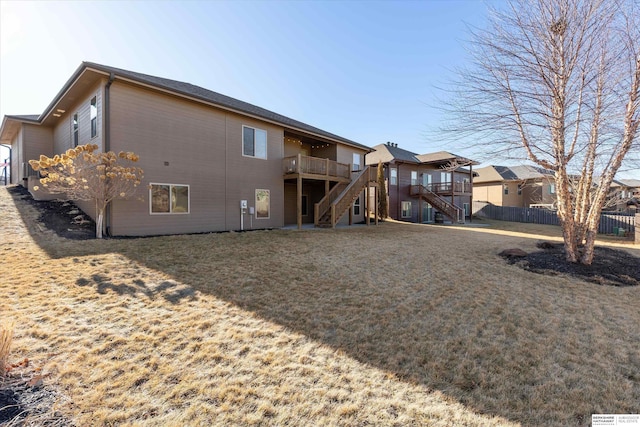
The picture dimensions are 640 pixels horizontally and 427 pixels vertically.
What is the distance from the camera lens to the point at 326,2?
1178 cm

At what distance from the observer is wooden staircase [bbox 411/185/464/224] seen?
22541mm

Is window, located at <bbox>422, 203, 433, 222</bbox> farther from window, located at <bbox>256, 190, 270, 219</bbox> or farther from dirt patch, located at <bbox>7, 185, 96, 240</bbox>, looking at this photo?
dirt patch, located at <bbox>7, 185, 96, 240</bbox>

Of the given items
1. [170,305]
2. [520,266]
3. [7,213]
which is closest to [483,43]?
[520,266]

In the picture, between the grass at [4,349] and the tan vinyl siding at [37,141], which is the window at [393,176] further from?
the grass at [4,349]

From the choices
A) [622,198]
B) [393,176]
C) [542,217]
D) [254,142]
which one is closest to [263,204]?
[254,142]

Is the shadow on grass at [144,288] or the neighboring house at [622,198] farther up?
the neighboring house at [622,198]

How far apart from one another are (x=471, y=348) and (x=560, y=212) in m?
7.45

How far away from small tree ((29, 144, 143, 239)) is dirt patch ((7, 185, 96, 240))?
0.76m

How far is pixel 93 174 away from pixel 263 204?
670 centimetres

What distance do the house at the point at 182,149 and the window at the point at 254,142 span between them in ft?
0.15

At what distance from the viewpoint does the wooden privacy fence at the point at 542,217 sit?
17.4 meters

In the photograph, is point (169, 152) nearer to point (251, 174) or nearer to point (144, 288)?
point (251, 174)

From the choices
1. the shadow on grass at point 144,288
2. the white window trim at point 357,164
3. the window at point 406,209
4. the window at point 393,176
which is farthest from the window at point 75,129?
the window at point 406,209

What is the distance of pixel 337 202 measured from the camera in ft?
47.0
